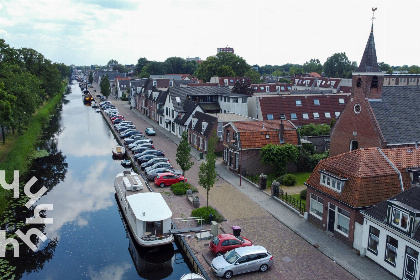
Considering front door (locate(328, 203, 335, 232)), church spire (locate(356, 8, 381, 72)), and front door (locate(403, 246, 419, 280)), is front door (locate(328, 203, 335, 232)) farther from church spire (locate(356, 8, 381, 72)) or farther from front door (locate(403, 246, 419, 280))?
church spire (locate(356, 8, 381, 72))

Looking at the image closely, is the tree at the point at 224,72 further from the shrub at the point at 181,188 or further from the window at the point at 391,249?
the window at the point at 391,249

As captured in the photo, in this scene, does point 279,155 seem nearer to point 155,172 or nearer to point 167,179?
point 167,179

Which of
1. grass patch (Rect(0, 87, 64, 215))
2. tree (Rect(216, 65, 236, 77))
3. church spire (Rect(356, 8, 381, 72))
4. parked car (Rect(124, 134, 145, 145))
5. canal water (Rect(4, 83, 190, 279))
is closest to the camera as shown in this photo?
canal water (Rect(4, 83, 190, 279))

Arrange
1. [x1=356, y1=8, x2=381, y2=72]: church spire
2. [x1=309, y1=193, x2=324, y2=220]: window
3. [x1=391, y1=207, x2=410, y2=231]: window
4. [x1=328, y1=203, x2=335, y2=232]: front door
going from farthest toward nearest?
[x1=356, y1=8, x2=381, y2=72]: church spire, [x1=309, y1=193, x2=324, y2=220]: window, [x1=328, y1=203, x2=335, y2=232]: front door, [x1=391, y1=207, x2=410, y2=231]: window

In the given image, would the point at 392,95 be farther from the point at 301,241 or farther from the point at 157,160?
the point at 157,160

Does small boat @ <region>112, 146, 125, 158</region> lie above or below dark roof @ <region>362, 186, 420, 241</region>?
below

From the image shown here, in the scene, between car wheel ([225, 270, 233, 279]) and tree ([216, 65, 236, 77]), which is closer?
car wheel ([225, 270, 233, 279])

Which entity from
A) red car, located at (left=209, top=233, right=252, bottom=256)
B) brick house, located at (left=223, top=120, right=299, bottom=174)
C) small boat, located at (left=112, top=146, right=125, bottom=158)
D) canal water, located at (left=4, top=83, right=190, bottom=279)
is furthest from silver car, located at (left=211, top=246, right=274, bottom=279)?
small boat, located at (left=112, top=146, right=125, bottom=158)

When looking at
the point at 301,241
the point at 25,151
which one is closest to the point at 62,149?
the point at 25,151
